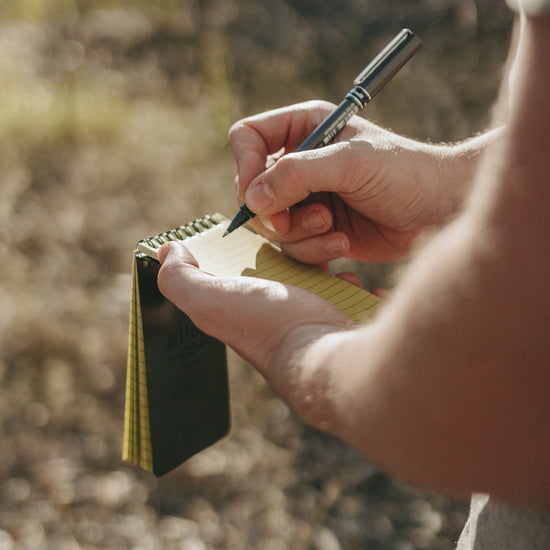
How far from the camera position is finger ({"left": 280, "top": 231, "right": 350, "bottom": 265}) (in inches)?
46.6

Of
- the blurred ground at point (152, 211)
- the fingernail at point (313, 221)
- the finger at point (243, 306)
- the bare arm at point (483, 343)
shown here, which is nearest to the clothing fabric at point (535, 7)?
the bare arm at point (483, 343)

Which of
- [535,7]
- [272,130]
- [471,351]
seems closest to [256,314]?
[471,351]

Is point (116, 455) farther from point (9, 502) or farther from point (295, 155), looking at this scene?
point (295, 155)

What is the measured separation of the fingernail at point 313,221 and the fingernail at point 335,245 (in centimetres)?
4

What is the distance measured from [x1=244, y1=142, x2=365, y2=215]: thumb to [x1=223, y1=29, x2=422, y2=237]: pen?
63mm

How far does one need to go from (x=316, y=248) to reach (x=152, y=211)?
1605mm

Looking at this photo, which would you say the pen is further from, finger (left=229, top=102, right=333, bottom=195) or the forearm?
the forearm

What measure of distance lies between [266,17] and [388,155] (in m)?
2.41

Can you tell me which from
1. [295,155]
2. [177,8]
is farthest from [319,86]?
[295,155]

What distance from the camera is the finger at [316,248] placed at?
1.18 metres

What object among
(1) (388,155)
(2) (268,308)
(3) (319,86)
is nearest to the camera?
(2) (268,308)

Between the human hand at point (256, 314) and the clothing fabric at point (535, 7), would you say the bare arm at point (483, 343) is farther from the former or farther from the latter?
the human hand at point (256, 314)

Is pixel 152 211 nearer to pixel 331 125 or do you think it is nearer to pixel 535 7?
pixel 331 125

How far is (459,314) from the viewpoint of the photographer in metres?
0.46
